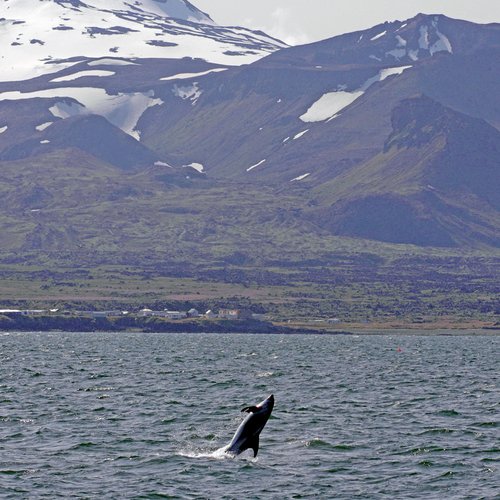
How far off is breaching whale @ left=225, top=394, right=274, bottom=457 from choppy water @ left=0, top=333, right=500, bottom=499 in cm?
66

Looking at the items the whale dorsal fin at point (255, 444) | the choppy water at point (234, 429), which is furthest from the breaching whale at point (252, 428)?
the choppy water at point (234, 429)

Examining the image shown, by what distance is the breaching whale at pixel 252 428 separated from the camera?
214 ft

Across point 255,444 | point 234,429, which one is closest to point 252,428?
point 255,444

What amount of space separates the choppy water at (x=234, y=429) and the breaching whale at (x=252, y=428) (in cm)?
66

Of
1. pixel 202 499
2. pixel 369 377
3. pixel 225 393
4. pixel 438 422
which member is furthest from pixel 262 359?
pixel 202 499

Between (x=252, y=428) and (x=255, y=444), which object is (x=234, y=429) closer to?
(x=255, y=444)

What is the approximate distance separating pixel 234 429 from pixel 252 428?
13.6m

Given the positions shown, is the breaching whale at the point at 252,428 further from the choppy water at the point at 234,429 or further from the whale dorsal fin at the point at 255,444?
the choppy water at the point at 234,429

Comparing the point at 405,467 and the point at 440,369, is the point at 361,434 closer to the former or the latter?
the point at 405,467

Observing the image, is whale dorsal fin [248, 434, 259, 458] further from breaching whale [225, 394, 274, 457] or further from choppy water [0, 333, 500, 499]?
choppy water [0, 333, 500, 499]

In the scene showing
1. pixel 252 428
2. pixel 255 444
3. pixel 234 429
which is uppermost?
pixel 252 428

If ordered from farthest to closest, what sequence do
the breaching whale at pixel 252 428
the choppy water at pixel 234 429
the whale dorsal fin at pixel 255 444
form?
the whale dorsal fin at pixel 255 444, the breaching whale at pixel 252 428, the choppy water at pixel 234 429

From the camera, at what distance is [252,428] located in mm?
66438

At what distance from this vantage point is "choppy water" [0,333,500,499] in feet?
201
